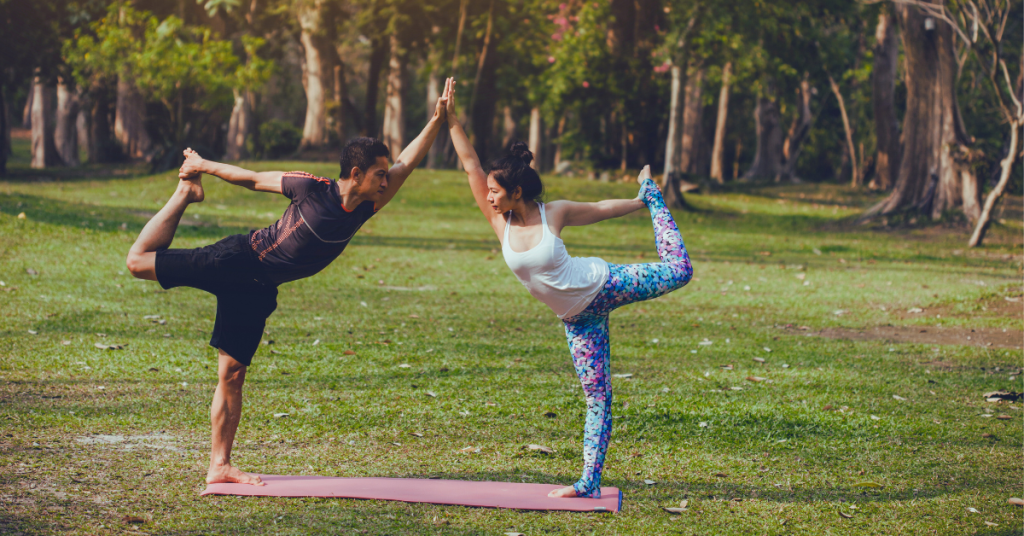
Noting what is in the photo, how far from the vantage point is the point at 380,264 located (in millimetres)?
14133

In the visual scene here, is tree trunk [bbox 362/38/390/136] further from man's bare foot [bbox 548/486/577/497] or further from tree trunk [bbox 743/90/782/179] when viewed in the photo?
man's bare foot [bbox 548/486/577/497]

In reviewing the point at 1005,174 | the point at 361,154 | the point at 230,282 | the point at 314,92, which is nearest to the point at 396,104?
the point at 314,92

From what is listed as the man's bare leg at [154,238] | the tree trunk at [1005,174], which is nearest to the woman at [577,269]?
the man's bare leg at [154,238]

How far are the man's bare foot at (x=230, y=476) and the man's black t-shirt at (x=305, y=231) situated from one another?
1.03 m

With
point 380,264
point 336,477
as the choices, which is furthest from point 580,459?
point 380,264

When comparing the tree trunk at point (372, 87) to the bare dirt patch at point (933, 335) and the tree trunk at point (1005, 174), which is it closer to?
the tree trunk at point (1005, 174)

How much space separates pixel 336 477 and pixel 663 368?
380 centimetres

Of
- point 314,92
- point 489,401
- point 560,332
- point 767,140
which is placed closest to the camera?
point 489,401

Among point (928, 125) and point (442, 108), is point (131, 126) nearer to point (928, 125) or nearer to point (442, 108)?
point (928, 125)

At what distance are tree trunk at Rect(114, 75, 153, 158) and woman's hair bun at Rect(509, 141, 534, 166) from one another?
33.6 metres

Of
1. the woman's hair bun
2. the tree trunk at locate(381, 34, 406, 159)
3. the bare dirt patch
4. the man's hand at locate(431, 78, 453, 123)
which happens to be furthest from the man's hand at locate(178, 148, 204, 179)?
the tree trunk at locate(381, 34, 406, 159)

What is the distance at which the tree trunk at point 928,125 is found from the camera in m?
19.2

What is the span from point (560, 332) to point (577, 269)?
513cm

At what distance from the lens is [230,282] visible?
4617mm
